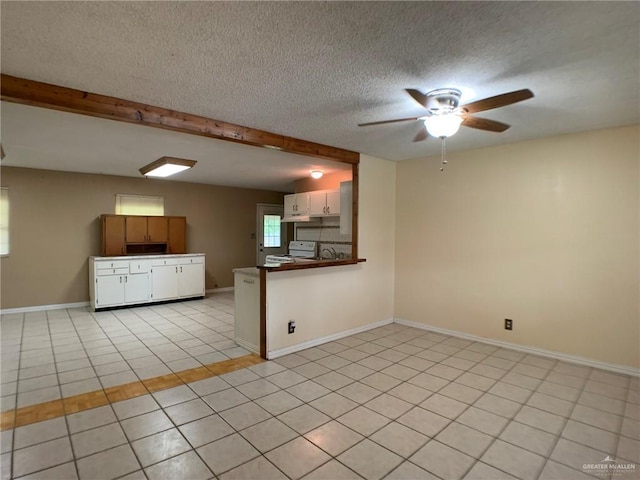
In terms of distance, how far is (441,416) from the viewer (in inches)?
100

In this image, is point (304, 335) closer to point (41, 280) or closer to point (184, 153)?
point (184, 153)

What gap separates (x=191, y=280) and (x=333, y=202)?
3305 mm

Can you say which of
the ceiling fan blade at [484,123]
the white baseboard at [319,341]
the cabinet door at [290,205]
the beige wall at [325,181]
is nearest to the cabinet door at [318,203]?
the beige wall at [325,181]

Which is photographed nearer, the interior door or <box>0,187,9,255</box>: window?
<box>0,187,9,255</box>: window

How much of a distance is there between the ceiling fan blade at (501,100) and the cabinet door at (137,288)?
586 cm

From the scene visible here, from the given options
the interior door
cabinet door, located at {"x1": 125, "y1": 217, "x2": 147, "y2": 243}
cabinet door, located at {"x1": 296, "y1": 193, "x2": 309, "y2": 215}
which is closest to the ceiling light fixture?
cabinet door, located at {"x1": 125, "y1": 217, "x2": 147, "y2": 243}

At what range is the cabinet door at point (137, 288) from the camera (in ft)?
19.6

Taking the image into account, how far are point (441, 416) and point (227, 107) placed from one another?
9.83 feet

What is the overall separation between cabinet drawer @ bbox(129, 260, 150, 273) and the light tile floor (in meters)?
1.96

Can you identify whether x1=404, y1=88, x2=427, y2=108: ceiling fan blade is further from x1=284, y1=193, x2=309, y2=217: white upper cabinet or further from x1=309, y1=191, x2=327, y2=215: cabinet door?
x1=284, y1=193, x2=309, y2=217: white upper cabinet

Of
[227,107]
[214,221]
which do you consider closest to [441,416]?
[227,107]

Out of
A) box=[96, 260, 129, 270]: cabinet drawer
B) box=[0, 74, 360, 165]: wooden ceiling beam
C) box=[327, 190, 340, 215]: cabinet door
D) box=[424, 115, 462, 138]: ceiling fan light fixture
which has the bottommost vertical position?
box=[96, 260, 129, 270]: cabinet drawer

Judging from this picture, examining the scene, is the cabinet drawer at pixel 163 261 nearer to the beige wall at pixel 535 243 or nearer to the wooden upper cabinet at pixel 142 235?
the wooden upper cabinet at pixel 142 235

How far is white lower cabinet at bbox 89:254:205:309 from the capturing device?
5742 mm
